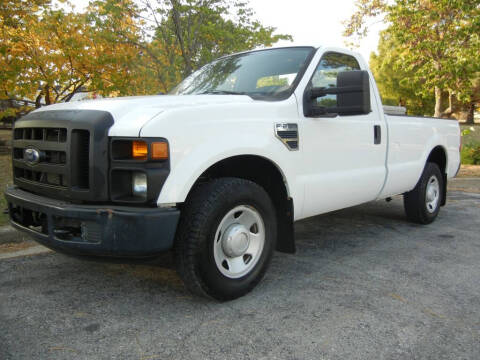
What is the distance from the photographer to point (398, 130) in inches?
185

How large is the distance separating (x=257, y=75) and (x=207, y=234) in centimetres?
170

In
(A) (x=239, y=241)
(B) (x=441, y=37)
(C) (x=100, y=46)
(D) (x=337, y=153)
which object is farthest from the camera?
(B) (x=441, y=37)

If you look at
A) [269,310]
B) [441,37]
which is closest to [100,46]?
[269,310]

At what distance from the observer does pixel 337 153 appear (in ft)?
12.6

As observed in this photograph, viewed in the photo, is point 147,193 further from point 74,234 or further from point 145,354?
point 145,354

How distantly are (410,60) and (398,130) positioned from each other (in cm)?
919

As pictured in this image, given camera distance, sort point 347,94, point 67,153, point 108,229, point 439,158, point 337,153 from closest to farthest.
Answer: point 108,229, point 67,153, point 347,94, point 337,153, point 439,158

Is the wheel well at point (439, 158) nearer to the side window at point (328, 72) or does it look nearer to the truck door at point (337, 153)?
the truck door at point (337, 153)

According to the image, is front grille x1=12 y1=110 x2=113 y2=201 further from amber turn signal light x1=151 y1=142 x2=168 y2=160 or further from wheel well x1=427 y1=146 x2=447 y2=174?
wheel well x1=427 y1=146 x2=447 y2=174

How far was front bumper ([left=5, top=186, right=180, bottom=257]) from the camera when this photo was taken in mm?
2521

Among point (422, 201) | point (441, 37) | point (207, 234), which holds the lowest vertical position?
point (422, 201)

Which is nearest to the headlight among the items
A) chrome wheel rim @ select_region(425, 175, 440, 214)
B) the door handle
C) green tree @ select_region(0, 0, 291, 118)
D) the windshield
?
the windshield

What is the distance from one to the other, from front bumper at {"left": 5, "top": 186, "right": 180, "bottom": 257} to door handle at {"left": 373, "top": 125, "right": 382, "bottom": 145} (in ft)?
8.15

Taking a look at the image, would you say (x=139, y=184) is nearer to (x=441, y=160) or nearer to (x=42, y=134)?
(x=42, y=134)
